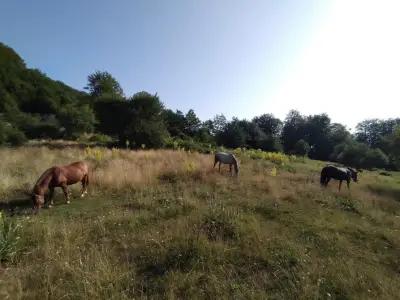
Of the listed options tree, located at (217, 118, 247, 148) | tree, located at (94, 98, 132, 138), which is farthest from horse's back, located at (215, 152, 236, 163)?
tree, located at (217, 118, 247, 148)

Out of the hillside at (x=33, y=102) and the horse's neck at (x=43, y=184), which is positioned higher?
the hillside at (x=33, y=102)

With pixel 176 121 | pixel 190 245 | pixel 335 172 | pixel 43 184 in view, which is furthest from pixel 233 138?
pixel 190 245

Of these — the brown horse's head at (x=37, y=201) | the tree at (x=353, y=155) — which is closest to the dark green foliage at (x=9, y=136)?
the brown horse's head at (x=37, y=201)

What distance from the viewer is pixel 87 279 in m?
5.58

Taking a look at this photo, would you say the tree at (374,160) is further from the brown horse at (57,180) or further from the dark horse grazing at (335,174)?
the brown horse at (57,180)

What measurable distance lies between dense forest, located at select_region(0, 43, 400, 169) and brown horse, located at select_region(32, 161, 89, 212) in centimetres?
1448

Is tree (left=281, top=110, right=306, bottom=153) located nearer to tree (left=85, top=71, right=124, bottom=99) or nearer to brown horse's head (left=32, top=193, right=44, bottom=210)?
tree (left=85, top=71, right=124, bottom=99)

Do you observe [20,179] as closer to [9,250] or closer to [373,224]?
[9,250]

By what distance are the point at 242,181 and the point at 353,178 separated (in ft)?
38.7

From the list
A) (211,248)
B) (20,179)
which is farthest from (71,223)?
(20,179)

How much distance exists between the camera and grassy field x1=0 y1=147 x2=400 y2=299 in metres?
5.61

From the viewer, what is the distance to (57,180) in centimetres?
1021

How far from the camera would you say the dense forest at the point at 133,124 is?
30.7 m

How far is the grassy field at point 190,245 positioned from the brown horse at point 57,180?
1.39ft
